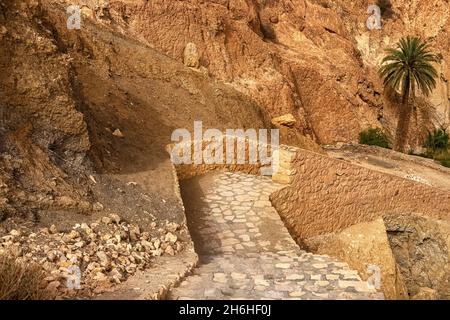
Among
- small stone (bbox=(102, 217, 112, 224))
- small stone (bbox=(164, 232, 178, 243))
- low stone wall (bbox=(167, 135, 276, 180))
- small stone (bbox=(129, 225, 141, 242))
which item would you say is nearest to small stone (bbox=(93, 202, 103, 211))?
small stone (bbox=(102, 217, 112, 224))

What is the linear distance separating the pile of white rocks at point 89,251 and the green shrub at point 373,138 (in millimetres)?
17333

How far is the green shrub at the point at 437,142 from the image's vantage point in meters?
23.7

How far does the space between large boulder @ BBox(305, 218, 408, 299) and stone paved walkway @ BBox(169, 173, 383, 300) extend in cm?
158

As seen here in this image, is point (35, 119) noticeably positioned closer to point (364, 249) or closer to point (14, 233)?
point (14, 233)

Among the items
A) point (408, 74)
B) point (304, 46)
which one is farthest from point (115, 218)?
point (408, 74)

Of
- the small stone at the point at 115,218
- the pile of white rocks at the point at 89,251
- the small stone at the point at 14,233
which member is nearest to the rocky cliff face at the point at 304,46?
the small stone at the point at 115,218

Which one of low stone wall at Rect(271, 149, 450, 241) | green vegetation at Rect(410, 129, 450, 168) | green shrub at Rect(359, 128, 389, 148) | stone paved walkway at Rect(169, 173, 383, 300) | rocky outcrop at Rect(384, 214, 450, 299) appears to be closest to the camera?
stone paved walkway at Rect(169, 173, 383, 300)

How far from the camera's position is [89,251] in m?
4.03

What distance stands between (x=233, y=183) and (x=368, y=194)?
3.36m

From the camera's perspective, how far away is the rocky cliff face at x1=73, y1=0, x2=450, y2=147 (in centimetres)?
1553

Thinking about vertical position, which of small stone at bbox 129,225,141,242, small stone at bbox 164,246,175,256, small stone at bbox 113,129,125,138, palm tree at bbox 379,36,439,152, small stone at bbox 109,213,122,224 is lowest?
small stone at bbox 164,246,175,256

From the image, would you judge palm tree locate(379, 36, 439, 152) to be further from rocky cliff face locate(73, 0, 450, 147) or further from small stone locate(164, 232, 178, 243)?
small stone locate(164, 232, 178, 243)
